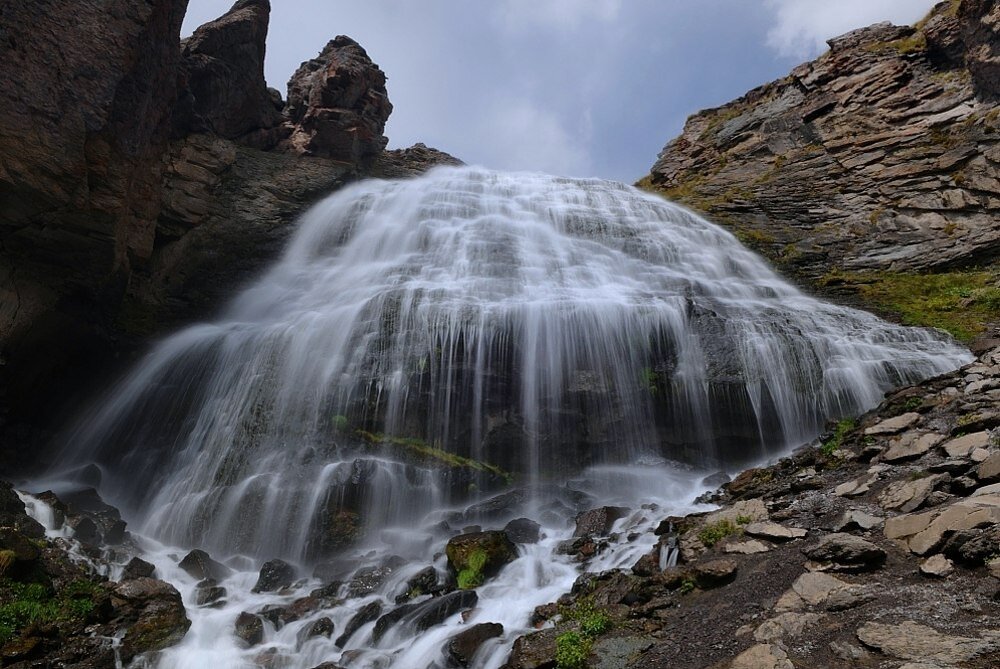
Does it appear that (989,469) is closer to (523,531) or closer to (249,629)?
(523,531)

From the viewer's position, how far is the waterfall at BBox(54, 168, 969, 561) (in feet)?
38.7

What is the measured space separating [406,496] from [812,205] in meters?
21.2

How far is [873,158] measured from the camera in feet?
79.1

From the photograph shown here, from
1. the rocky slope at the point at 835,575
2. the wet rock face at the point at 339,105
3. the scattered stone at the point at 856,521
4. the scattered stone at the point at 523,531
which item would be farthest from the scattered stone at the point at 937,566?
the wet rock face at the point at 339,105

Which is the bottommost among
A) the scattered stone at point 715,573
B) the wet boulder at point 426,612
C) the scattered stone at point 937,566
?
the wet boulder at point 426,612

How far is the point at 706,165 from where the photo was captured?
107 feet

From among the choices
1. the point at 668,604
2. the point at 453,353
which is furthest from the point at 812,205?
the point at 668,604

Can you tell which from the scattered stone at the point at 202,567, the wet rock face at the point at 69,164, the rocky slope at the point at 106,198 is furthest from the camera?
the rocky slope at the point at 106,198

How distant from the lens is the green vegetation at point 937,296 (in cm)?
1493

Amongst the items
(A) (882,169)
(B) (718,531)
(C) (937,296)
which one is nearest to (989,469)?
(B) (718,531)

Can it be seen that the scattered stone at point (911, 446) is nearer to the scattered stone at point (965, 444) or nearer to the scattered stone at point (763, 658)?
the scattered stone at point (965, 444)

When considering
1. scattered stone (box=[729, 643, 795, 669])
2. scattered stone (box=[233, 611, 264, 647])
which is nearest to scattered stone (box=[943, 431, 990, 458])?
scattered stone (box=[729, 643, 795, 669])

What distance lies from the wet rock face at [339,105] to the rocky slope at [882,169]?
54.2 ft

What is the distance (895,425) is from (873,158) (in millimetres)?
20392
